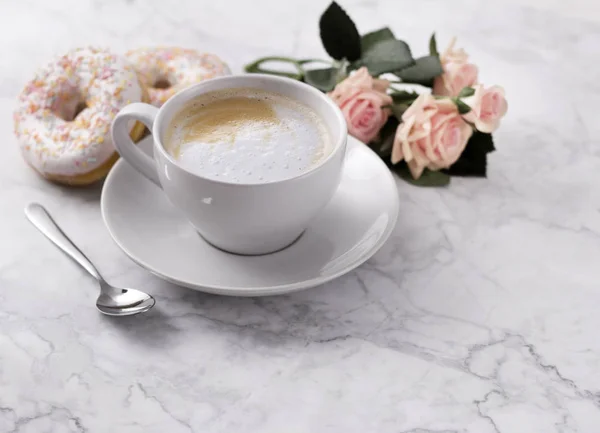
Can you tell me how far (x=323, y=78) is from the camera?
1.32m

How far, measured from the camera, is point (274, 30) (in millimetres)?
1618

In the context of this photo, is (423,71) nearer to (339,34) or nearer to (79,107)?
(339,34)

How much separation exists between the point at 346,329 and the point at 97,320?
31 centimetres

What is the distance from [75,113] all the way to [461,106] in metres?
0.63

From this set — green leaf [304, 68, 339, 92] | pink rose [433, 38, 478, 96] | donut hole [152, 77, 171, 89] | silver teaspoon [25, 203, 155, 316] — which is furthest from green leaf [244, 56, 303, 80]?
silver teaspoon [25, 203, 155, 316]

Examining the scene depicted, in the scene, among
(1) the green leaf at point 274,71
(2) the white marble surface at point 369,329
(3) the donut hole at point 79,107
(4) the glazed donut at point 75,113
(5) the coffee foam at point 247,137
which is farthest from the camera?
(1) the green leaf at point 274,71

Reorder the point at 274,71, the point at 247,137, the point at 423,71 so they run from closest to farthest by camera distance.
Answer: the point at 247,137
the point at 423,71
the point at 274,71

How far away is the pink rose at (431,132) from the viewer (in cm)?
116

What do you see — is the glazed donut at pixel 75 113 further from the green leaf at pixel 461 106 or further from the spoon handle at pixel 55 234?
the green leaf at pixel 461 106

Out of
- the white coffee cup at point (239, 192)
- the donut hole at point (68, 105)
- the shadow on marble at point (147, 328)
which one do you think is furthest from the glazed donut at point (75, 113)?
the shadow on marble at point (147, 328)

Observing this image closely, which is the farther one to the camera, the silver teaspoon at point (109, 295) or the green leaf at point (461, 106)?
the green leaf at point (461, 106)

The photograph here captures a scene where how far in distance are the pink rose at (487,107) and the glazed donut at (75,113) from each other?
0.52m

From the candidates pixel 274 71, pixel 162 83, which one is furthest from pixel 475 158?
pixel 162 83

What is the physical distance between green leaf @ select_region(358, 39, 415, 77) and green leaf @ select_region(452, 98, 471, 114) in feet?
0.37
